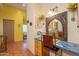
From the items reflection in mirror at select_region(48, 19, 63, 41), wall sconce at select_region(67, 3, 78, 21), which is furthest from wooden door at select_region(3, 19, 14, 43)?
wall sconce at select_region(67, 3, 78, 21)

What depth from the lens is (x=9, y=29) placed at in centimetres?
346

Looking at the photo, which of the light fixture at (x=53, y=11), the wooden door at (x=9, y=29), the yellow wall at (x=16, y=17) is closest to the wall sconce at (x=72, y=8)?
the light fixture at (x=53, y=11)

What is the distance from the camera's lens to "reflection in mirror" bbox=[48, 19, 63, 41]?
316 centimetres

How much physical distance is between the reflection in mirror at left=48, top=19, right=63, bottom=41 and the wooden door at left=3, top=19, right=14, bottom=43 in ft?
3.45

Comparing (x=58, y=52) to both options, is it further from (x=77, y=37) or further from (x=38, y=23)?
(x=38, y=23)

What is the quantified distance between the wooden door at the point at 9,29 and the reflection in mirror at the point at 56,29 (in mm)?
1051

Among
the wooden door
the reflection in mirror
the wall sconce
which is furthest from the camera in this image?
the wooden door

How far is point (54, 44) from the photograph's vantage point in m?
2.85

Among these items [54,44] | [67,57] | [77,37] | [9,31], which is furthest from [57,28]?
[9,31]

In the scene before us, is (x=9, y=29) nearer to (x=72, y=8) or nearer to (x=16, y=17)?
A: (x=16, y=17)

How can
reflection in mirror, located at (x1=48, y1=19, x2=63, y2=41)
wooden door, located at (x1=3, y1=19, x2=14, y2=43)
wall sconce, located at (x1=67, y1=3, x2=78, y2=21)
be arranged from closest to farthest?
1. wall sconce, located at (x1=67, y1=3, x2=78, y2=21)
2. reflection in mirror, located at (x1=48, y1=19, x2=63, y2=41)
3. wooden door, located at (x1=3, y1=19, x2=14, y2=43)

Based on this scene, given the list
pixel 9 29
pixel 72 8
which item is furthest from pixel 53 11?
pixel 9 29

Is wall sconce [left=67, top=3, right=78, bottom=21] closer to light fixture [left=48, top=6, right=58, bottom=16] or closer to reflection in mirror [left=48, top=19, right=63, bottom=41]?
reflection in mirror [left=48, top=19, right=63, bottom=41]

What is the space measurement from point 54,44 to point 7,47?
1180mm
